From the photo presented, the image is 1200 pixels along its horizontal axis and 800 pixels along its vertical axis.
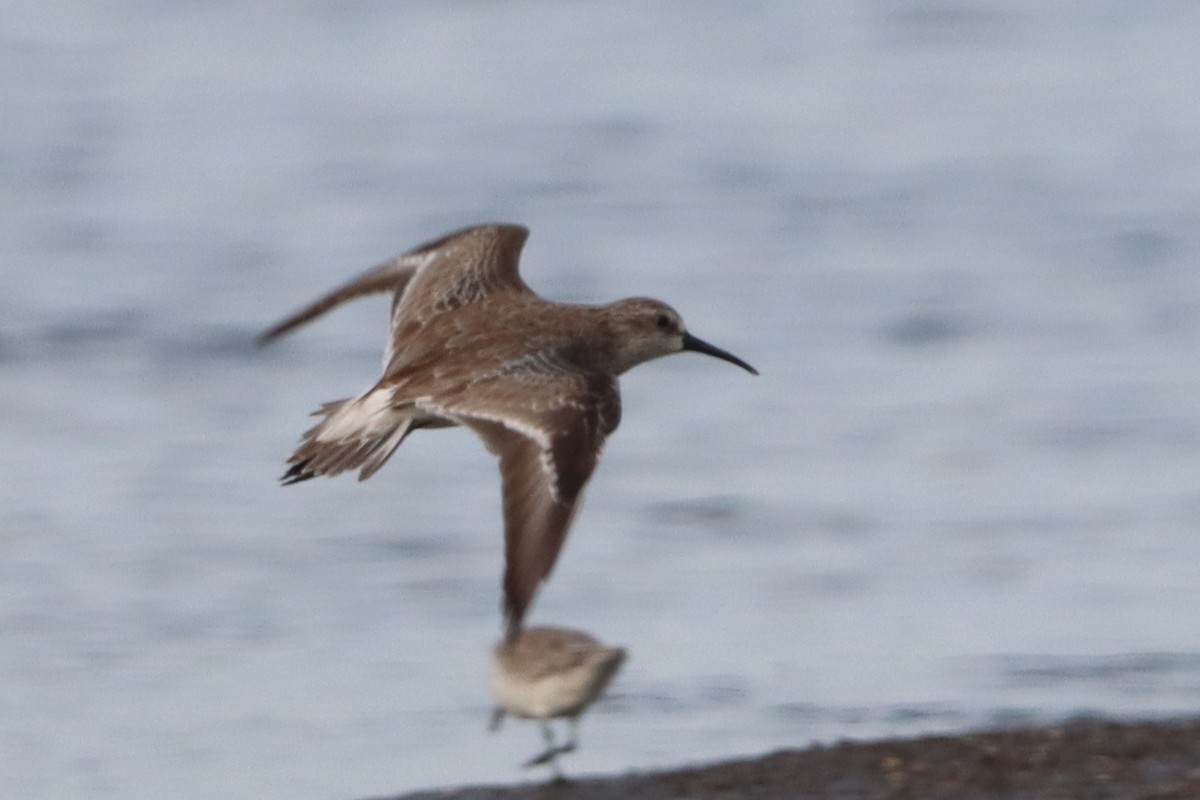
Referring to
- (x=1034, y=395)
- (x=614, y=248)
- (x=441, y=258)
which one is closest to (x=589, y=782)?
(x=441, y=258)

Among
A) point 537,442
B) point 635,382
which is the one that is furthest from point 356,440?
point 635,382

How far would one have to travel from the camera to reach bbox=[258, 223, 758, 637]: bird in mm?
6625

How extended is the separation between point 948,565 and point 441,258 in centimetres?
297

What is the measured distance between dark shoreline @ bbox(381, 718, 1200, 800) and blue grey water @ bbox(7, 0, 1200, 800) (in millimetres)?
913

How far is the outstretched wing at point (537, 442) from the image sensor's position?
20.6 feet

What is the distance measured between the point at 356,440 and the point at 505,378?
0.49m

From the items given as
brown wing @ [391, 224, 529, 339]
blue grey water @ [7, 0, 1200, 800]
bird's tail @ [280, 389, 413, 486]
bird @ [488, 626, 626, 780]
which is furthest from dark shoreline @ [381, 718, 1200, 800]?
brown wing @ [391, 224, 529, 339]

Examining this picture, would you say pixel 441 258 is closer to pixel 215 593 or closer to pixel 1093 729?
pixel 215 593

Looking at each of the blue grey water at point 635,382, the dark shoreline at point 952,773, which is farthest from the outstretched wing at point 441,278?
the dark shoreline at point 952,773

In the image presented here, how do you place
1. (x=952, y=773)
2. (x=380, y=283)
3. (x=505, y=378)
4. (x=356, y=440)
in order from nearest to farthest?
1. (x=952, y=773)
2. (x=505, y=378)
3. (x=356, y=440)
4. (x=380, y=283)

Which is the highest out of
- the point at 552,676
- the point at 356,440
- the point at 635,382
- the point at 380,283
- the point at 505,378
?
the point at 380,283

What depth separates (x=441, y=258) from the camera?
9.23 meters

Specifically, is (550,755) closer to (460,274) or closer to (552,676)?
(552,676)

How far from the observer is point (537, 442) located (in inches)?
275
